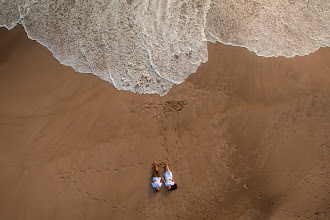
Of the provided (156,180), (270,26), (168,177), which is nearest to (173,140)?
(168,177)

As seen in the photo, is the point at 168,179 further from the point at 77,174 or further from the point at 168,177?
the point at 77,174

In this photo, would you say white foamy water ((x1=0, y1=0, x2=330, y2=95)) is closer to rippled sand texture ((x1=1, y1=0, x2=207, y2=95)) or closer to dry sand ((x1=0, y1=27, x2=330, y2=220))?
rippled sand texture ((x1=1, y1=0, x2=207, y2=95))

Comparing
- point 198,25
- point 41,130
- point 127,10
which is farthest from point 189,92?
point 41,130

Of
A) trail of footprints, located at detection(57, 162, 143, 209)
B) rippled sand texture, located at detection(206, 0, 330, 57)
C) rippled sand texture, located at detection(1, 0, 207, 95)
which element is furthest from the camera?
rippled sand texture, located at detection(206, 0, 330, 57)

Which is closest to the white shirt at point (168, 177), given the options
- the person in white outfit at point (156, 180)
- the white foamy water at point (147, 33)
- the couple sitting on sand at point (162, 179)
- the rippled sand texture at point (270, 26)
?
the couple sitting on sand at point (162, 179)

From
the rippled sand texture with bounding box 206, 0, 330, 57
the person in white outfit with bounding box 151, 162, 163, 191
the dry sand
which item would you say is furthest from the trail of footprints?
the rippled sand texture with bounding box 206, 0, 330, 57

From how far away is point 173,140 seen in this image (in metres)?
4.57

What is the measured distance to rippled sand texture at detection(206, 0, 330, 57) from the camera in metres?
4.88

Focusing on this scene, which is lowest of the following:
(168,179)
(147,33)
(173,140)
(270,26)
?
(168,179)

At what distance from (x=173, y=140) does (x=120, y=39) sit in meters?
2.68

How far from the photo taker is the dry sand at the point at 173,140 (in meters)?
4.39

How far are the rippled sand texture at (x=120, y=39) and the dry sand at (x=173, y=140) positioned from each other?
27 cm

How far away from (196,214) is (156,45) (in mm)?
4070

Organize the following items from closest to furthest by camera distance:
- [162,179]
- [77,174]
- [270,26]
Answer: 1. [77,174]
2. [162,179]
3. [270,26]
